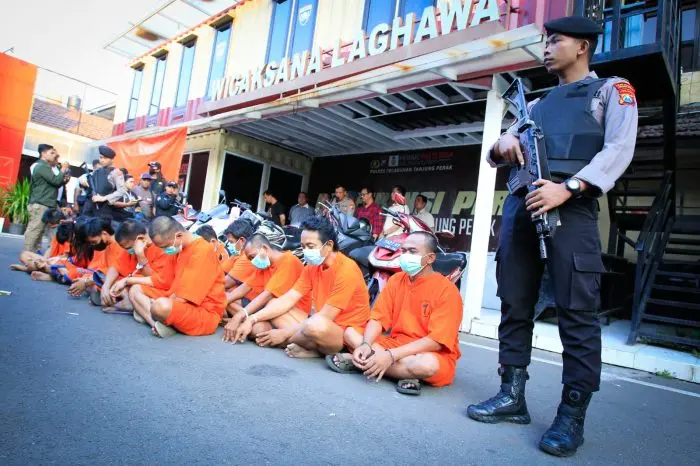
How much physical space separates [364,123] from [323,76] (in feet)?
4.05

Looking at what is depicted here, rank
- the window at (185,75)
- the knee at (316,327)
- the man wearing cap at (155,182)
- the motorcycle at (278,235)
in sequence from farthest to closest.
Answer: the window at (185,75)
the man wearing cap at (155,182)
the motorcycle at (278,235)
the knee at (316,327)

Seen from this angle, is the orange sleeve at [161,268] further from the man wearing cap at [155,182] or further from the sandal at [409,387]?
the man wearing cap at [155,182]

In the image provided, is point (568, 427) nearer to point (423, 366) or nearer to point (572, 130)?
point (423, 366)

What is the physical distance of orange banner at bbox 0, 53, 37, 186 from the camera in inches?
583

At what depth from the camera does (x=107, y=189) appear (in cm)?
702

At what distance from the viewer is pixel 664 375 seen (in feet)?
13.0

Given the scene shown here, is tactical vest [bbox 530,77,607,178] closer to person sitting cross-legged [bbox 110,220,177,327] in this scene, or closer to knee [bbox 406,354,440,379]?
knee [bbox 406,354,440,379]

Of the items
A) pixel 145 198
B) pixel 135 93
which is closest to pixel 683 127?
pixel 145 198

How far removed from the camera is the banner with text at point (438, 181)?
827 centimetres

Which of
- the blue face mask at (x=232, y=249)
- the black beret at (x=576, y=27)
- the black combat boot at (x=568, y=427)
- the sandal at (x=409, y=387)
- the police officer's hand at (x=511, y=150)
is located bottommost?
the sandal at (x=409, y=387)

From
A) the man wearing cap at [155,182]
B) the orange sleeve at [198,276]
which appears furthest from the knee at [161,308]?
the man wearing cap at [155,182]

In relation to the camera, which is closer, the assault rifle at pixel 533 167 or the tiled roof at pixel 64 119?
the assault rifle at pixel 533 167

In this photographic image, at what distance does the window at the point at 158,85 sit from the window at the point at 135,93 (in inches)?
37.6

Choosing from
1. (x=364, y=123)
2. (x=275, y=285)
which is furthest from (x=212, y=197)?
(x=275, y=285)
